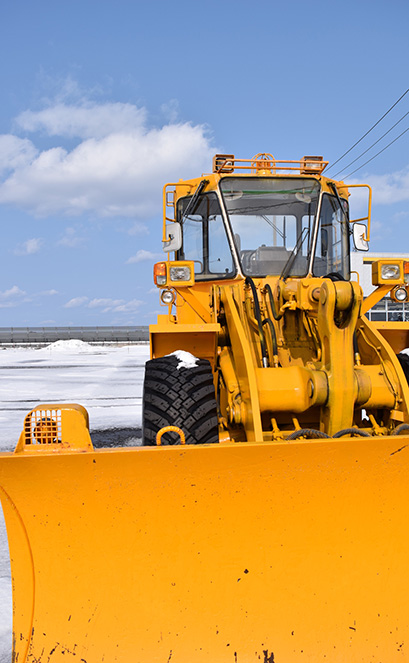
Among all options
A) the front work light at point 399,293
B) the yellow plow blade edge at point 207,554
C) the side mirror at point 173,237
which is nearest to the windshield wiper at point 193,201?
the side mirror at point 173,237

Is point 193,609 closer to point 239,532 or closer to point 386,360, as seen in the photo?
point 239,532

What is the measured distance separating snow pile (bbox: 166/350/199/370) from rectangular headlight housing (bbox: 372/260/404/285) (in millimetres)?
1912

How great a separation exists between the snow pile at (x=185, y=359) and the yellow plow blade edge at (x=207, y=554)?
1.29m

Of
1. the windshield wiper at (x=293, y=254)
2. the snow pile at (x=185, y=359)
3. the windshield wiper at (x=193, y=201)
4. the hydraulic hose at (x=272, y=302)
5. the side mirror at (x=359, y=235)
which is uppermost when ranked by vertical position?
the windshield wiper at (x=193, y=201)

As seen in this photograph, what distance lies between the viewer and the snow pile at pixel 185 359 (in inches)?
139

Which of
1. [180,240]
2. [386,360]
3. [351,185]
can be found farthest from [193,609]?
[351,185]

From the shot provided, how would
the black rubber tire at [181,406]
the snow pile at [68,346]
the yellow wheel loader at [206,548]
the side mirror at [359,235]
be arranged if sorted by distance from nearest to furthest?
the yellow wheel loader at [206,548] → the black rubber tire at [181,406] → the side mirror at [359,235] → the snow pile at [68,346]

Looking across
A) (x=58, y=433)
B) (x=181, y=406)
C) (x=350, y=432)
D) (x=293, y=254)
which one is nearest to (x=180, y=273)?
(x=293, y=254)

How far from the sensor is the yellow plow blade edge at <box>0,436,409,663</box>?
226 cm

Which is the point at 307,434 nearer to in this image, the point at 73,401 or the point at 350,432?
the point at 350,432

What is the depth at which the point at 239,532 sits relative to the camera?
7.68 ft

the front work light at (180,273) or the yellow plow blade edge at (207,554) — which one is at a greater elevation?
the front work light at (180,273)

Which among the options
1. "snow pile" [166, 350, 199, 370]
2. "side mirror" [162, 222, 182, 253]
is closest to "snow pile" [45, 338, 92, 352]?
"side mirror" [162, 222, 182, 253]

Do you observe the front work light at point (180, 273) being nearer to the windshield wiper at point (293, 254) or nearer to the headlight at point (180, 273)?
the headlight at point (180, 273)
